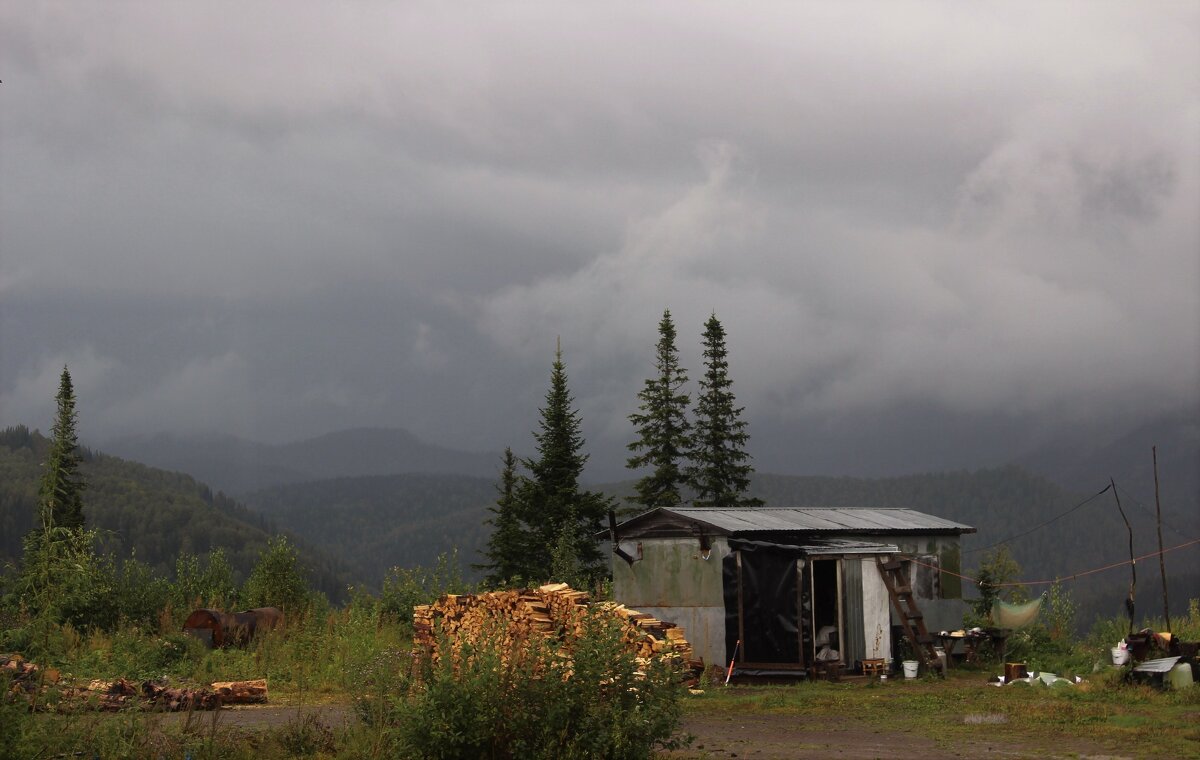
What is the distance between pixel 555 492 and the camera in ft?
144

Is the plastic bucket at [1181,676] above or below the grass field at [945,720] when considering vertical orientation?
above

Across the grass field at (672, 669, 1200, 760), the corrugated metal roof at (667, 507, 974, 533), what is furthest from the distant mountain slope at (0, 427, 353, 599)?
the grass field at (672, 669, 1200, 760)

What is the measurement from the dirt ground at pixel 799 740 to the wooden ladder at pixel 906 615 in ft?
23.6

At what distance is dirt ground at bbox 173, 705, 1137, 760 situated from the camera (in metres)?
14.7

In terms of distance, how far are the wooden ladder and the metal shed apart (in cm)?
47

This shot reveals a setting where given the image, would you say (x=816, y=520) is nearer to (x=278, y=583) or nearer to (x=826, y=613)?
(x=826, y=613)

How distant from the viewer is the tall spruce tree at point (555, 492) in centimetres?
4309

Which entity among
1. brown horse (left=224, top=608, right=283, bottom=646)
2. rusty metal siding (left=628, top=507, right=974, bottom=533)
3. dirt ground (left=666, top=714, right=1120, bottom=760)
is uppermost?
rusty metal siding (left=628, top=507, right=974, bottom=533)

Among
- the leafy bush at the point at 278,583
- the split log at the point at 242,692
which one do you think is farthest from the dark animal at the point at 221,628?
the split log at the point at 242,692

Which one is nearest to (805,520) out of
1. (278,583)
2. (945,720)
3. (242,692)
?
(945,720)

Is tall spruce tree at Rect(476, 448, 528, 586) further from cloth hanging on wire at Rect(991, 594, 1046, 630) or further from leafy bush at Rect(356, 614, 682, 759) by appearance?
leafy bush at Rect(356, 614, 682, 759)

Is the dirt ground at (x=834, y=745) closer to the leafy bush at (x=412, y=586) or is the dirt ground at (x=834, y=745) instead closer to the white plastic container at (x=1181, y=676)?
the white plastic container at (x=1181, y=676)

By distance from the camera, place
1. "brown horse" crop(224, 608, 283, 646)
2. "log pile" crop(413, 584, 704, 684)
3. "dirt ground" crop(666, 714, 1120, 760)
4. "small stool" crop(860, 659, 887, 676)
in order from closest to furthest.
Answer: "dirt ground" crop(666, 714, 1120, 760) → "log pile" crop(413, 584, 704, 684) → "brown horse" crop(224, 608, 283, 646) → "small stool" crop(860, 659, 887, 676)

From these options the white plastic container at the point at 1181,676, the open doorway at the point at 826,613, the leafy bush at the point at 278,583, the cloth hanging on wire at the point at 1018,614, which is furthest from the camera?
the leafy bush at the point at 278,583
